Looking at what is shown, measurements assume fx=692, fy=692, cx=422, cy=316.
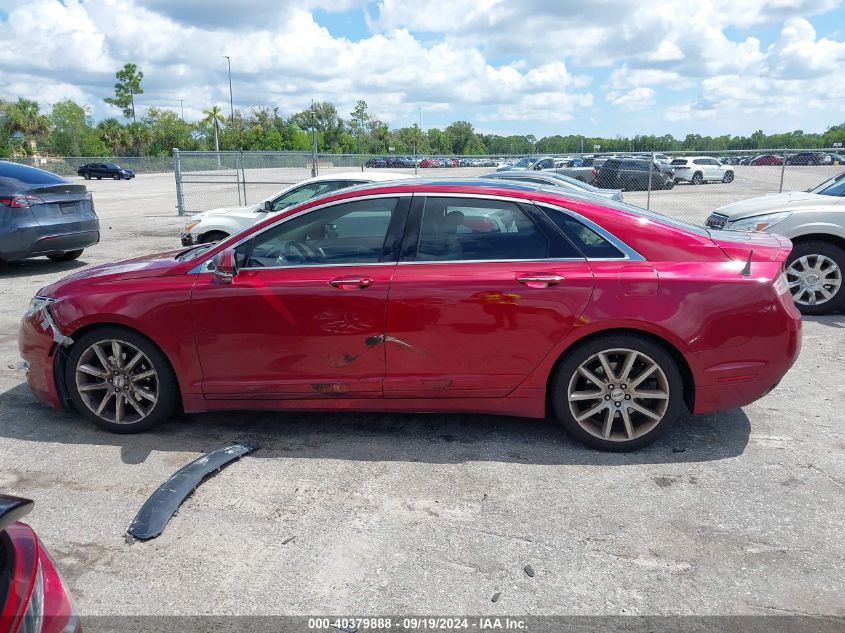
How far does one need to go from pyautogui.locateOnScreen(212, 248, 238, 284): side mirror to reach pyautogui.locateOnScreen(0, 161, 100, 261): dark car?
7217 mm

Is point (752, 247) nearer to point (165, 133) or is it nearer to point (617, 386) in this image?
point (617, 386)

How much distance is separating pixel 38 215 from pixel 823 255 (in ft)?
34.0

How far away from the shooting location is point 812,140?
81125 millimetres

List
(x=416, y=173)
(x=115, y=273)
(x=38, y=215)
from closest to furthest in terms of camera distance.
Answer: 1. (x=115, y=273)
2. (x=38, y=215)
3. (x=416, y=173)

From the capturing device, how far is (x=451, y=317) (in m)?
4.11

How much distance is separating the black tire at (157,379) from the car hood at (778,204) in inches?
260

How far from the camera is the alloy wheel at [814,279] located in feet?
24.7

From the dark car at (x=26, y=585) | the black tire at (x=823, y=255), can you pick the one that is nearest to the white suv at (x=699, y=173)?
the black tire at (x=823, y=255)

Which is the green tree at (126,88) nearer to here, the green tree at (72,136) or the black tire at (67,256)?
the green tree at (72,136)

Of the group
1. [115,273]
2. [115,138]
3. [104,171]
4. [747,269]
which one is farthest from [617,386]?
[115,138]

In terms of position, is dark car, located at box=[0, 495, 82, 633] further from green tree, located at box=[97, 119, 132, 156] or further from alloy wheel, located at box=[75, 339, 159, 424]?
green tree, located at box=[97, 119, 132, 156]

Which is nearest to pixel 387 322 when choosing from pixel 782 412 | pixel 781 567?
pixel 781 567

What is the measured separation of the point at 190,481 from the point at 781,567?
298 cm

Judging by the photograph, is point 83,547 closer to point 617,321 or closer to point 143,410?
point 143,410
